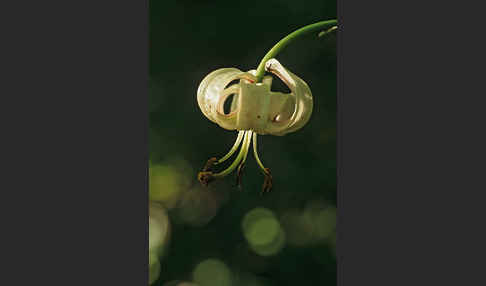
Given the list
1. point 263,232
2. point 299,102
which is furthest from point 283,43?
point 263,232

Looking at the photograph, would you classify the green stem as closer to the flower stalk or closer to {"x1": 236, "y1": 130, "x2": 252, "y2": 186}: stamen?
the flower stalk

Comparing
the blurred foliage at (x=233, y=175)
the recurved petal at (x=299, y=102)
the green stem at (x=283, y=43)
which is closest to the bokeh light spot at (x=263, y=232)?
the blurred foliage at (x=233, y=175)

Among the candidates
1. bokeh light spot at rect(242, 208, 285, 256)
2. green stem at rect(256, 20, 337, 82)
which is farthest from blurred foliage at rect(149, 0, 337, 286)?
green stem at rect(256, 20, 337, 82)

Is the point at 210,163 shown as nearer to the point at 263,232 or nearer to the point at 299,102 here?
the point at 299,102

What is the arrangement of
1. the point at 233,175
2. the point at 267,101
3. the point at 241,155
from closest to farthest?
the point at 267,101 < the point at 241,155 < the point at 233,175

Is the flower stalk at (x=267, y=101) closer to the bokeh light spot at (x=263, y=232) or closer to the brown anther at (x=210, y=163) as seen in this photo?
the brown anther at (x=210, y=163)

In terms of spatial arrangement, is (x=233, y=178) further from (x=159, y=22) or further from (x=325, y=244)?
(x=159, y=22)

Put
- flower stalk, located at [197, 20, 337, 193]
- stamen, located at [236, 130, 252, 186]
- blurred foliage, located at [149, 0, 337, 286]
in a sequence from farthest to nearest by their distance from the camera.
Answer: blurred foliage, located at [149, 0, 337, 286] < stamen, located at [236, 130, 252, 186] < flower stalk, located at [197, 20, 337, 193]

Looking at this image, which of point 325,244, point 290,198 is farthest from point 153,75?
point 325,244
